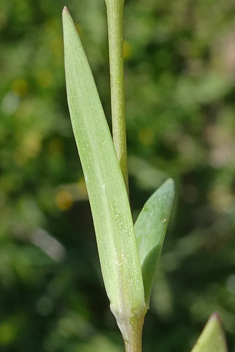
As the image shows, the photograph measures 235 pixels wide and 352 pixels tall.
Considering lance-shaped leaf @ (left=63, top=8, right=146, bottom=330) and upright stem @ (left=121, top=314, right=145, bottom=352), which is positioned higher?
lance-shaped leaf @ (left=63, top=8, right=146, bottom=330)

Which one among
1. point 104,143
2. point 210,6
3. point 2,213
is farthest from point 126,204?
point 210,6

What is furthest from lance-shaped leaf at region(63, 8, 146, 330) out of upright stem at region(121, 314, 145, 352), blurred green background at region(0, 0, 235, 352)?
blurred green background at region(0, 0, 235, 352)

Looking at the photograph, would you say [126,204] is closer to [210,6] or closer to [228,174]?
[228,174]

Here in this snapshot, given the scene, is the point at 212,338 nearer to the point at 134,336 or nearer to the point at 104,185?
the point at 134,336

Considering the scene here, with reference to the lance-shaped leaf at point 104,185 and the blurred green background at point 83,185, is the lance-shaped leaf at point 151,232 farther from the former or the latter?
the blurred green background at point 83,185

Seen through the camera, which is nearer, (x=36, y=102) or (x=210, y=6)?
(x=36, y=102)

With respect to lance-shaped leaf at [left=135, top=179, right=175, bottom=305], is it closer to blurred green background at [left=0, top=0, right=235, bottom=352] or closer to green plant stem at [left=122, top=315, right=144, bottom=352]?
green plant stem at [left=122, top=315, right=144, bottom=352]

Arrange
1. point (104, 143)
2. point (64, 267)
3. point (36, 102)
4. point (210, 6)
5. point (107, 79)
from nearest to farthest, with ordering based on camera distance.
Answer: point (104, 143) → point (64, 267) → point (36, 102) → point (107, 79) → point (210, 6)
